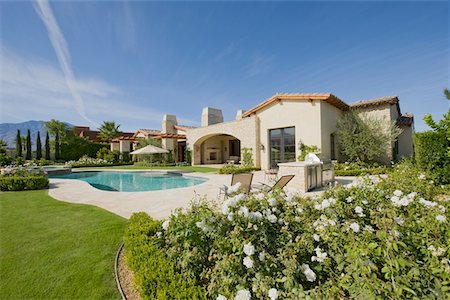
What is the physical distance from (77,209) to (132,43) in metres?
8.79

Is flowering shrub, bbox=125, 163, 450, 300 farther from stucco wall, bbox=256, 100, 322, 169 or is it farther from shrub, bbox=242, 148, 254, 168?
shrub, bbox=242, 148, 254, 168

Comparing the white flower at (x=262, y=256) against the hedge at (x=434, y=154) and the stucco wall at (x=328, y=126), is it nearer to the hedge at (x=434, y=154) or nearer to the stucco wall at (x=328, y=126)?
the hedge at (x=434, y=154)

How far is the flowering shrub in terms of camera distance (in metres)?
1.80

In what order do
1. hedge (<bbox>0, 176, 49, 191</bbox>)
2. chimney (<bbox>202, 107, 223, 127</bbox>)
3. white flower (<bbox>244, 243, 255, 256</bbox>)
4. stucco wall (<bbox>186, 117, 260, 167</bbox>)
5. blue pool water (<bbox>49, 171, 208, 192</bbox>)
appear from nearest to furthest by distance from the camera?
white flower (<bbox>244, 243, 255, 256</bbox>), hedge (<bbox>0, 176, 49, 191</bbox>), blue pool water (<bbox>49, 171, 208, 192</bbox>), stucco wall (<bbox>186, 117, 260, 167</bbox>), chimney (<bbox>202, 107, 223, 127</bbox>)

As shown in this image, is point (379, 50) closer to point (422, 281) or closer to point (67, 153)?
point (422, 281)

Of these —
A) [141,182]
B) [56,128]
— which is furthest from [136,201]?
[56,128]

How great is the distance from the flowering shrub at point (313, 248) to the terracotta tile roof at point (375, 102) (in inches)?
648

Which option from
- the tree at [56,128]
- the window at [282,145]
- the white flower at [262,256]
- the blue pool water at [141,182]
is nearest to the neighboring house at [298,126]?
the window at [282,145]

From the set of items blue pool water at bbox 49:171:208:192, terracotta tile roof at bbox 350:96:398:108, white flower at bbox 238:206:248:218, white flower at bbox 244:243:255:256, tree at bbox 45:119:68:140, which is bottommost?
blue pool water at bbox 49:171:208:192

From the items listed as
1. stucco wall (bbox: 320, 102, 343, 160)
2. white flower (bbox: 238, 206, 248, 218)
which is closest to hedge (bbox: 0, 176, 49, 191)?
white flower (bbox: 238, 206, 248, 218)

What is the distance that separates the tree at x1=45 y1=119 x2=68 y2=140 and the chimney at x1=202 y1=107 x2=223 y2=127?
25735mm

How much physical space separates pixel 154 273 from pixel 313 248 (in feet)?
6.64

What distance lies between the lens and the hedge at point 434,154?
26.7 ft

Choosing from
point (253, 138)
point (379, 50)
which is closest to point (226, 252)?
point (379, 50)
